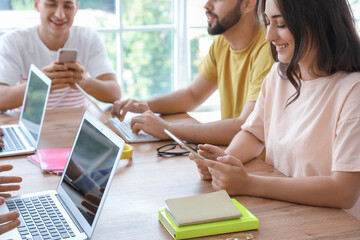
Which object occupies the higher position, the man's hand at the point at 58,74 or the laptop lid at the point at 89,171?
the man's hand at the point at 58,74

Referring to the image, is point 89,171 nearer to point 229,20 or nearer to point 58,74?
point 58,74

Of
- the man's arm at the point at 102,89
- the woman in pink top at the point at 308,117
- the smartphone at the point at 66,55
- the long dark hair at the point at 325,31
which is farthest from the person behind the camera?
the man's arm at the point at 102,89

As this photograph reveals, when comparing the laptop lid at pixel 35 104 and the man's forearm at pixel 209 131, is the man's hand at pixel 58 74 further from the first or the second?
the man's forearm at pixel 209 131

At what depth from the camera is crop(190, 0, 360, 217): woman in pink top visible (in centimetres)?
123

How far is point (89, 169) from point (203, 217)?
30 centimetres

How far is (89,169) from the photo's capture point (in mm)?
1124

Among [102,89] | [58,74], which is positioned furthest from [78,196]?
[102,89]

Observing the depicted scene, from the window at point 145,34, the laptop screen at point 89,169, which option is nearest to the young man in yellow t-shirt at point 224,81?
the laptop screen at point 89,169

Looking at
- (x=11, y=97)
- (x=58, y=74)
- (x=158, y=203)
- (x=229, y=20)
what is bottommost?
(x=158, y=203)

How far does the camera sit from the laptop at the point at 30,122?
A: 1687mm

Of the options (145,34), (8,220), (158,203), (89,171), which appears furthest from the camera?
(145,34)

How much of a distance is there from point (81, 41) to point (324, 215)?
6.20ft

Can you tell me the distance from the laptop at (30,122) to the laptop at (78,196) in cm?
47

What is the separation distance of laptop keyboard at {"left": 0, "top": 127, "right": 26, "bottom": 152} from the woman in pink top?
2.40ft
